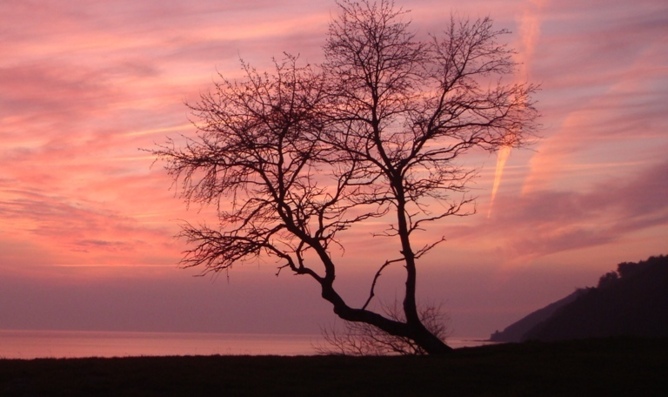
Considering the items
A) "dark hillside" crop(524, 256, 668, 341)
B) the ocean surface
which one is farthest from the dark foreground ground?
"dark hillside" crop(524, 256, 668, 341)

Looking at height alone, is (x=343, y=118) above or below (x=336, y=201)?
above

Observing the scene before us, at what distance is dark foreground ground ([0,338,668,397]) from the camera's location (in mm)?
16641

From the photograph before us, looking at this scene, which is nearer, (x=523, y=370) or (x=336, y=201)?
(x=523, y=370)

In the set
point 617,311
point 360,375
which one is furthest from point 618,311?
point 360,375

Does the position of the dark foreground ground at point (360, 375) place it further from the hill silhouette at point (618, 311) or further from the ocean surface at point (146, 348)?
the hill silhouette at point (618, 311)

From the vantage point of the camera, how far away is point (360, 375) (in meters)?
18.4

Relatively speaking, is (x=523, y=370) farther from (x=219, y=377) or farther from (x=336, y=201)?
(x=336, y=201)

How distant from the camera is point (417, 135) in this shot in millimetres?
24688

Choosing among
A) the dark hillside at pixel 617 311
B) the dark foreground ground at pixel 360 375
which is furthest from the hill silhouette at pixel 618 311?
the dark foreground ground at pixel 360 375

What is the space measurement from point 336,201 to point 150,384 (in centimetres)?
897

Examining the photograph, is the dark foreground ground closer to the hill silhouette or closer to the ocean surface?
the ocean surface

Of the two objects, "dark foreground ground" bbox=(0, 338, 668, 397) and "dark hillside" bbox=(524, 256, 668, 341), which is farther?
"dark hillside" bbox=(524, 256, 668, 341)

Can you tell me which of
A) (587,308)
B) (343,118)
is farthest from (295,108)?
(587,308)

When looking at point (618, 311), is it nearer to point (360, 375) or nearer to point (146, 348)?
point (146, 348)
